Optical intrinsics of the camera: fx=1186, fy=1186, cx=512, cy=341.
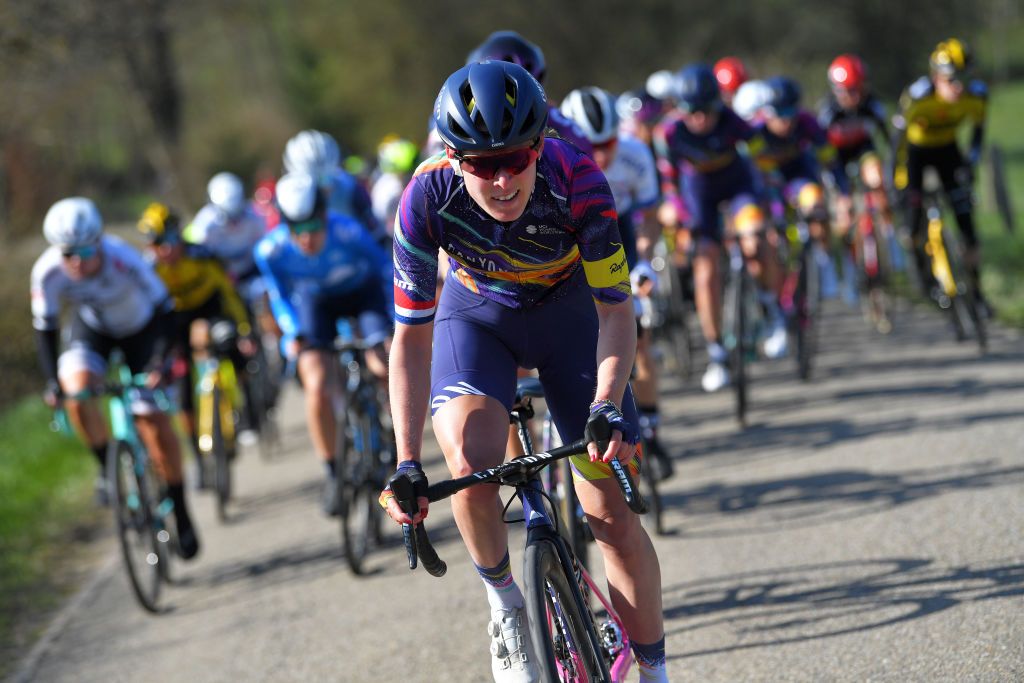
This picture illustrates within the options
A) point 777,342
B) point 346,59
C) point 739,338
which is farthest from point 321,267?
point 346,59

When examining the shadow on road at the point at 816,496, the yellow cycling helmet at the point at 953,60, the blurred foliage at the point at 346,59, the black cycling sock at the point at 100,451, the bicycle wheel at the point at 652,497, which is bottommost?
the shadow on road at the point at 816,496

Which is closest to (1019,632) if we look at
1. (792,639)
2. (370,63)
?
(792,639)

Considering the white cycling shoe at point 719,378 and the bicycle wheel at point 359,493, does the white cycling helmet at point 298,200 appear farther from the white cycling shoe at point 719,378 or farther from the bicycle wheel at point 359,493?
the white cycling shoe at point 719,378

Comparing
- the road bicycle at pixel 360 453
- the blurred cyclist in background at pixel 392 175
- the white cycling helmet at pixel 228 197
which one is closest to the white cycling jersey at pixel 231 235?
the white cycling helmet at pixel 228 197

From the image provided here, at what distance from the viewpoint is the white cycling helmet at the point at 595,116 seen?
250 inches

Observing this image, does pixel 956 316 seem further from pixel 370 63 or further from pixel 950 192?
pixel 370 63

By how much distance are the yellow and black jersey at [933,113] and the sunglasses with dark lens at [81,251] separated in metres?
6.36

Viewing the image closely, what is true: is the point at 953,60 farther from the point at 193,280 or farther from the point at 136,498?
the point at 136,498

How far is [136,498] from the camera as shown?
23.1ft

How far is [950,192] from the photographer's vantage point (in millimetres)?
9836

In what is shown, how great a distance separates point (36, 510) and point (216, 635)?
416 centimetres

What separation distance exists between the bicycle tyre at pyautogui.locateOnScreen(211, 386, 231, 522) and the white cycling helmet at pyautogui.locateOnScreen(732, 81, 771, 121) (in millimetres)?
5170

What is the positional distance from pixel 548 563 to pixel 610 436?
425mm

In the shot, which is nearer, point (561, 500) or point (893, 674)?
point (893, 674)
